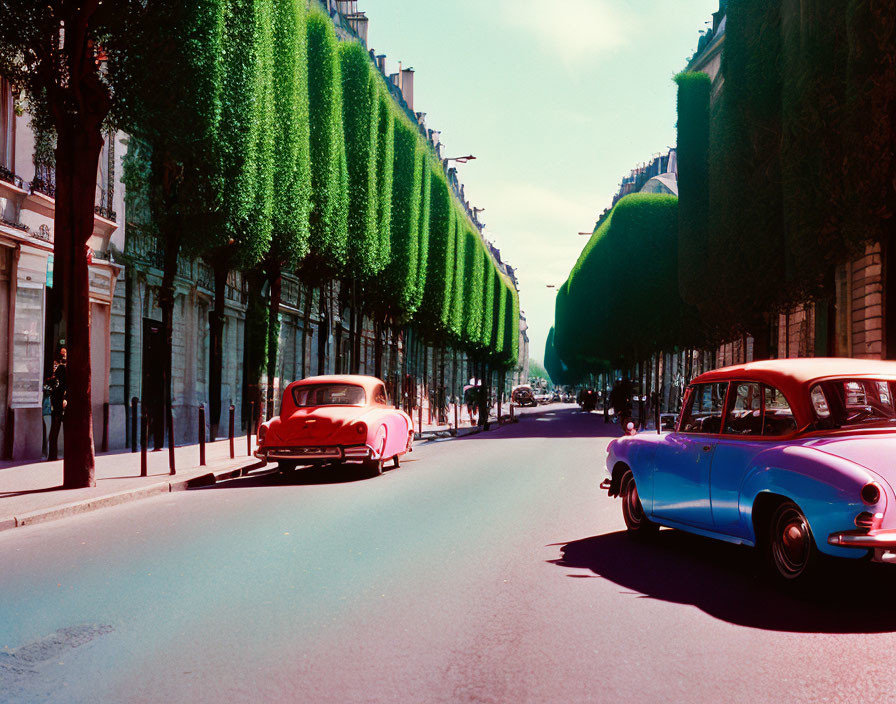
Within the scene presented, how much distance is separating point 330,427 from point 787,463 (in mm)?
10315

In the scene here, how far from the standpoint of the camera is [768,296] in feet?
84.8

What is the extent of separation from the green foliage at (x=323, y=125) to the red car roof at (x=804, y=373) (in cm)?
2159

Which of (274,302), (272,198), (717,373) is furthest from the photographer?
(274,302)

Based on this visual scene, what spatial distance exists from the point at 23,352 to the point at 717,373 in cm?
1510

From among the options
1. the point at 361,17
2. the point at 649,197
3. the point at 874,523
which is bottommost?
the point at 874,523

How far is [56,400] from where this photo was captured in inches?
728

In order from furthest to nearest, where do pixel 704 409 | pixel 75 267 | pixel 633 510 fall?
pixel 75 267 → pixel 633 510 → pixel 704 409

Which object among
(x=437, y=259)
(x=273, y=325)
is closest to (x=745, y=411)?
(x=273, y=325)

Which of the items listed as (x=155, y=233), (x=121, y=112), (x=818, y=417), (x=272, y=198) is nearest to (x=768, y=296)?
(x=272, y=198)

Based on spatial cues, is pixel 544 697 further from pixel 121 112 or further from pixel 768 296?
pixel 768 296

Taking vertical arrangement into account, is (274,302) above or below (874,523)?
above

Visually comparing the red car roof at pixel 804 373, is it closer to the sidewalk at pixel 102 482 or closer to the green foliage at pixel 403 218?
the sidewalk at pixel 102 482

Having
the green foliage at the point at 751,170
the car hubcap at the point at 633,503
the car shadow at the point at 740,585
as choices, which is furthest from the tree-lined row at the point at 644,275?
the car shadow at the point at 740,585

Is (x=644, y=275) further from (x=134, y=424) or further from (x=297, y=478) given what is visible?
(x=297, y=478)
